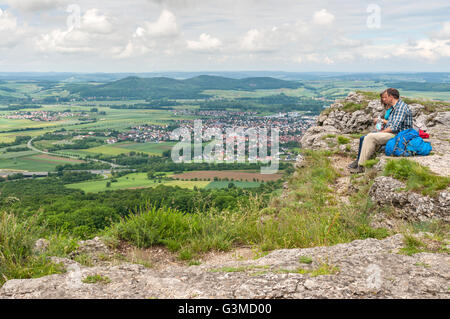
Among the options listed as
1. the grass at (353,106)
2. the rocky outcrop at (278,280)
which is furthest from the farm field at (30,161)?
the rocky outcrop at (278,280)

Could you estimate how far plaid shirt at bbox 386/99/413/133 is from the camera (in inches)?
306

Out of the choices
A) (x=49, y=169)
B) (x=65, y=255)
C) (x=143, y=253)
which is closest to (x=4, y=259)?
(x=65, y=255)

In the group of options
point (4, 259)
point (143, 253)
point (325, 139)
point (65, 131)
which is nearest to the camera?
point (4, 259)

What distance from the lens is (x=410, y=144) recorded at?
7.72m

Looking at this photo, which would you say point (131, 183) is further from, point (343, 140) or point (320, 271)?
point (320, 271)

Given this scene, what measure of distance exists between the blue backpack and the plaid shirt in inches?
9.4

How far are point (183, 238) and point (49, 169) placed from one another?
192 feet

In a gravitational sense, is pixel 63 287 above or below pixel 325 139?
below

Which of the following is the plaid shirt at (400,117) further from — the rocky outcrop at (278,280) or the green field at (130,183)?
the green field at (130,183)

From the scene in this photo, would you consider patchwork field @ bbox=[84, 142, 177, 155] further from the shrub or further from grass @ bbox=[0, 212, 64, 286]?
grass @ bbox=[0, 212, 64, 286]

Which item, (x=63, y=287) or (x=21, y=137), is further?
(x=21, y=137)

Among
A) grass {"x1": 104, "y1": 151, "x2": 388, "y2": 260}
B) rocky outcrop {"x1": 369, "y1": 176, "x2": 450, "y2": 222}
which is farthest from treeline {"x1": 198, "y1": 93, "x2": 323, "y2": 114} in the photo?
grass {"x1": 104, "y1": 151, "x2": 388, "y2": 260}

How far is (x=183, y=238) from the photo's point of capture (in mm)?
5609
